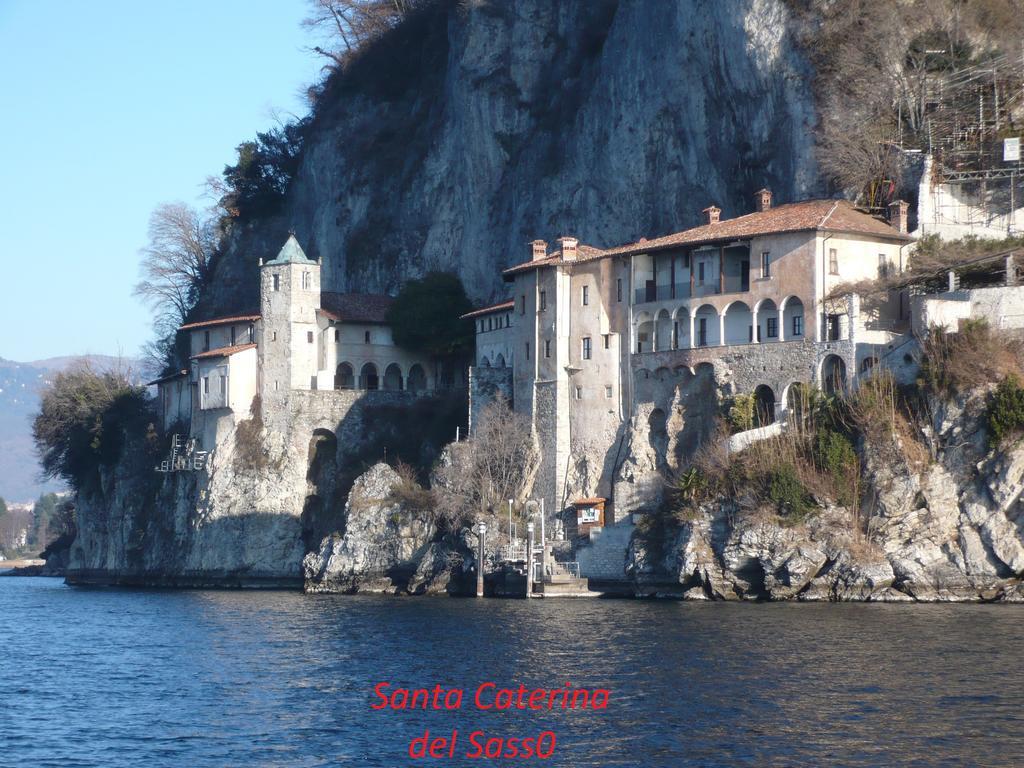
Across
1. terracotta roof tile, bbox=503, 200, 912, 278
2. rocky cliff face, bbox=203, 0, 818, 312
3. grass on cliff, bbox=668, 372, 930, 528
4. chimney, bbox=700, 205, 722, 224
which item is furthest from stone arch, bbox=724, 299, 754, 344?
rocky cliff face, bbox=203, 0, 818, 312

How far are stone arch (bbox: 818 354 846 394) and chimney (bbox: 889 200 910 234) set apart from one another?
667cm

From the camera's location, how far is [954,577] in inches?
2191

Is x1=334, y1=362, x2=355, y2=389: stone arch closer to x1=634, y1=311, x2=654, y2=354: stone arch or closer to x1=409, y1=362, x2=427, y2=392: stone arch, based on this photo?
x1=409, y1=362, x2=427, y2=392: stone arch

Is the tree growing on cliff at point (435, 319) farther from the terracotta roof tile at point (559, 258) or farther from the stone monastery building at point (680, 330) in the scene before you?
the terracotta roof tile at point (559, 258)

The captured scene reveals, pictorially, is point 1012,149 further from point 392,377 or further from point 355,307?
point 355,307

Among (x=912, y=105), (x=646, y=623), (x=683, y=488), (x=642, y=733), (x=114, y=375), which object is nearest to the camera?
(x=642, y=733)

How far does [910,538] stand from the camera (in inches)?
2226

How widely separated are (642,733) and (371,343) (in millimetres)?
51061

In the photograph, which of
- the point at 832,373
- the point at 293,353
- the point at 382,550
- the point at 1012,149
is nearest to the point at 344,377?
the point at 293,353

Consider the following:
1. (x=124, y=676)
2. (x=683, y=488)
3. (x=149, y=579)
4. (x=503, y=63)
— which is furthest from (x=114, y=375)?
(x=124, y=676)

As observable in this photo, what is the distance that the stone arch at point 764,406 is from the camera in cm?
6278

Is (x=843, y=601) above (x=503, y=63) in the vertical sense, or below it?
below

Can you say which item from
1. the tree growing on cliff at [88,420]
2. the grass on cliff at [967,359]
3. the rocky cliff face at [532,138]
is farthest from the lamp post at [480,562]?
the tree growing on cliff at [88,420]

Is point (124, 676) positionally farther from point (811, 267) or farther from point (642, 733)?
point (811, 267)
